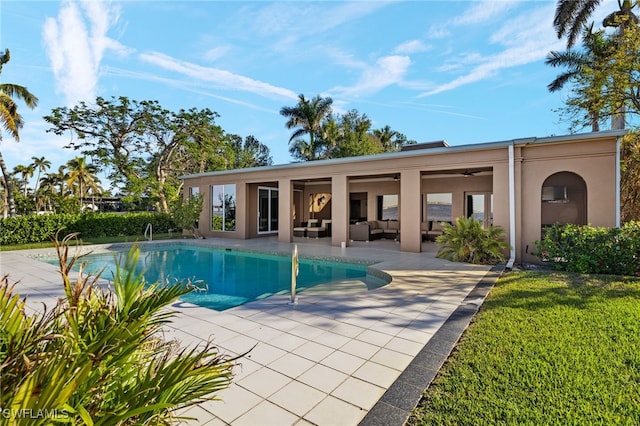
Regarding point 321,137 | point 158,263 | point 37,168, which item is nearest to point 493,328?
point 158,263

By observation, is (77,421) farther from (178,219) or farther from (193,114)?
(193,114)

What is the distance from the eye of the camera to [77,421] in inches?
53.1

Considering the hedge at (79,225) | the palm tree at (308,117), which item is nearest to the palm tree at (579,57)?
the palm tree at (308,117)

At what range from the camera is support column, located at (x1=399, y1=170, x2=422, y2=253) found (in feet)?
37.7

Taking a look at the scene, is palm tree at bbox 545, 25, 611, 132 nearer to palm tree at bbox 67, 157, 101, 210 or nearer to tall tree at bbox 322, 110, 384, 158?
tall tree at bbox 322, 110, 384, 158

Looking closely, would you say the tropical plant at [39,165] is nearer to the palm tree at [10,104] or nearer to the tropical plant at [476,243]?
the palm tree at [10,104]

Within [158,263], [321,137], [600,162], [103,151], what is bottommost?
[158,263]

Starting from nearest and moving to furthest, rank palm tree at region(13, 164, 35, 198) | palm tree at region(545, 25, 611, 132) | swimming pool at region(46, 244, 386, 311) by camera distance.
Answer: swimming pool at region(46, 244, 386, 311)
palm tree at region(545, 25, 611, 132)
palm tree at region(13, 164, 35, 198)

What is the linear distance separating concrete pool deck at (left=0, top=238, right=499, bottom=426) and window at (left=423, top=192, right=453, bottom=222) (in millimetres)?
9697

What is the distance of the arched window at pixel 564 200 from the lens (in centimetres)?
1134

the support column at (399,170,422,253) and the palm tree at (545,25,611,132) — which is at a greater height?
the palm tree at (545,25,611,132)

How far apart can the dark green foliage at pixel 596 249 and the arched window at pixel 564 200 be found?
412cm

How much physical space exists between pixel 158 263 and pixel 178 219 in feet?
17.8

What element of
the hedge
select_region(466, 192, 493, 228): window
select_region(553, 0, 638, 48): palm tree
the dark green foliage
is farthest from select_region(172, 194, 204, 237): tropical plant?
select_region(553, 0, 638, 48): palm tree
